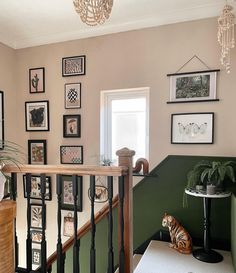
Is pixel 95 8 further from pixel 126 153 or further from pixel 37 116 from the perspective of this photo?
pixel 37 116

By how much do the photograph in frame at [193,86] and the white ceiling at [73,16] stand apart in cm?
61

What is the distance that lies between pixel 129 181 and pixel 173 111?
1.43 meters

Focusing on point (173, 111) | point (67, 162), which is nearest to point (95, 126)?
point (67, 162)

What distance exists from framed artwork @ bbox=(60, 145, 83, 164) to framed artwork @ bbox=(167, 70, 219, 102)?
1306 millimetres

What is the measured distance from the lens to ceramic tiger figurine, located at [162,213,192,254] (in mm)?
2297

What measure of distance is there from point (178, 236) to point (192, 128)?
1101 mm

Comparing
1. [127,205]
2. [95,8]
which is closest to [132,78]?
[95,8]

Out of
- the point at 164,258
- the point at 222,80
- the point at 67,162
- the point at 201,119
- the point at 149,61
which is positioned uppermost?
the point at 149,61

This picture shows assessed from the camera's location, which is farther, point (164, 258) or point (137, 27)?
point (137, 27)

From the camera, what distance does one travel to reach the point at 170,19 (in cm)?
261

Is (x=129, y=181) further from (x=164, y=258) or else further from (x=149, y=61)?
(x=149, y=61)

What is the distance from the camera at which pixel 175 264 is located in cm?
209

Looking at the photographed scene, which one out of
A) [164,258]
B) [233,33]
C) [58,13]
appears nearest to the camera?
[164,258]

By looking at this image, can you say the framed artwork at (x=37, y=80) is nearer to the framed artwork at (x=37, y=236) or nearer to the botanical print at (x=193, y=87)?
the botanical print at (x=193, y=87)
